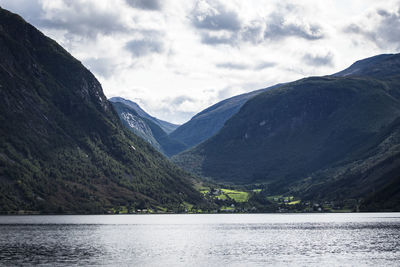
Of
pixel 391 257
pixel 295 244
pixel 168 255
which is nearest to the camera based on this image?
pixel 391 257

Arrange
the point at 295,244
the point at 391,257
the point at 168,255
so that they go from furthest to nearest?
the point at 295,244
the point at 168,255
the point at 391,257

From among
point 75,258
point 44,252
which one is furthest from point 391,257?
point 44,252

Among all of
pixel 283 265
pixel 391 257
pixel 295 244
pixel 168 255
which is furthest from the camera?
pixel 295 244

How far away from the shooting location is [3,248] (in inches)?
4358

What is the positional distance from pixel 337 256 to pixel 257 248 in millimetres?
23677

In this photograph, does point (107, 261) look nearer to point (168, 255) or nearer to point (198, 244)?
point (168, 255)

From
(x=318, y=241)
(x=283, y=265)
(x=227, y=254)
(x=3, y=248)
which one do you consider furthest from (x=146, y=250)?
(x=318, y=241)

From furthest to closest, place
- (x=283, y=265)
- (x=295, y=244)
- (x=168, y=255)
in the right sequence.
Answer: (x=295, y=244)
(x=168, y=255)
(x=283, y=265)

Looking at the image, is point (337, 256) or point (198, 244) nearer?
point (337, 256)

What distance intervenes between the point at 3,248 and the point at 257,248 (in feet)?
196

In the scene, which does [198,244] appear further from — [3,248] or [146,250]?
[3,248]

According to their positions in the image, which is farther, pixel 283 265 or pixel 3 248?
pixel 3 248

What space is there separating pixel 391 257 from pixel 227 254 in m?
33.8

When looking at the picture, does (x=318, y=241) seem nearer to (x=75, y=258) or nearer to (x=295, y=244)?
(x=295, y=244)
